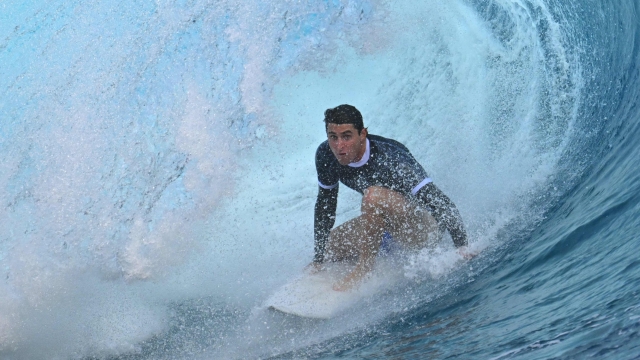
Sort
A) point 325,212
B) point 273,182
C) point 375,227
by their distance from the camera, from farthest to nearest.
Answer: point 273,182
point 325,212
point 375,227

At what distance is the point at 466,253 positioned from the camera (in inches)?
190

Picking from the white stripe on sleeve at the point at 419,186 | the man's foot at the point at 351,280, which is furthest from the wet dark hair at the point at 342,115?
the man's foot at the point at 351,280

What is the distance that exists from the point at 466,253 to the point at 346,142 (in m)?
1.00

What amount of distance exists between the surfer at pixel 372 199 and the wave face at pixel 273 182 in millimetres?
→ 223

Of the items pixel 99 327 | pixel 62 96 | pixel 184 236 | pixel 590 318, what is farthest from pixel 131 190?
pixel 590 318

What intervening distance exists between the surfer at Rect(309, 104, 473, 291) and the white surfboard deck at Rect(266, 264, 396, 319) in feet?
0.24

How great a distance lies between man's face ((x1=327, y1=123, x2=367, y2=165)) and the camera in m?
4.74

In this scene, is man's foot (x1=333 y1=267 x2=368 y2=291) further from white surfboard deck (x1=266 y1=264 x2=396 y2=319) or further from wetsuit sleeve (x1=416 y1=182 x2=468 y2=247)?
wetsuit sleeve (x1=416 y1=182 x2=468 y2=247)

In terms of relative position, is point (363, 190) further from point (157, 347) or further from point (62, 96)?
point (62, 96)

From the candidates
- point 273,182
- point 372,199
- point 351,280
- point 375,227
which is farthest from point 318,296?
point 273,182

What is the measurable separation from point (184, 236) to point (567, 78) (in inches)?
163

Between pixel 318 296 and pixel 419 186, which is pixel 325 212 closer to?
pixel 318 296

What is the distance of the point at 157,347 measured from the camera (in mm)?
5117

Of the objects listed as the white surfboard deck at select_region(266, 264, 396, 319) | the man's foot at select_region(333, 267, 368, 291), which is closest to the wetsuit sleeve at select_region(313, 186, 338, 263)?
→ the white surfboard deck at select_region(266, 264, 396, 319)
